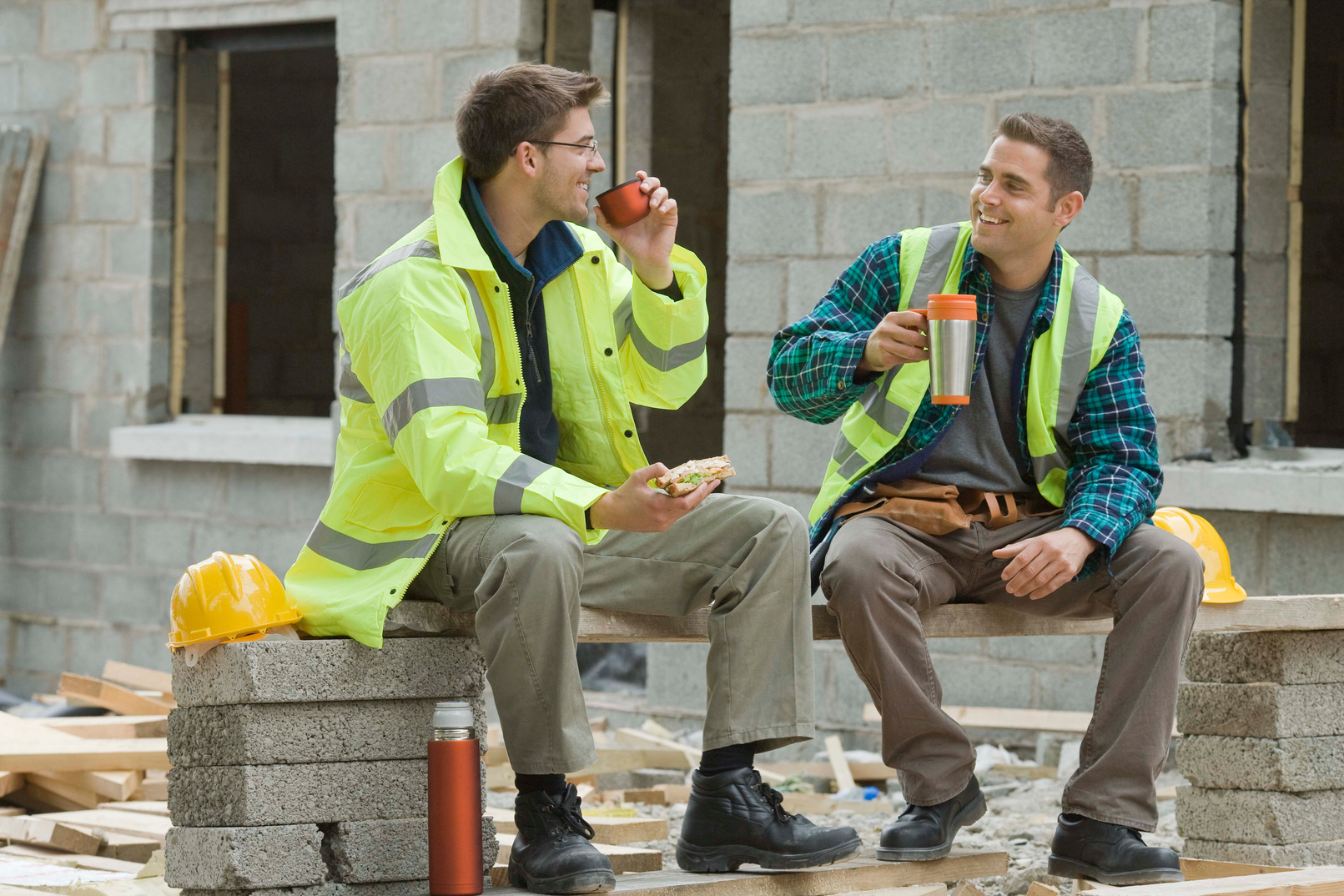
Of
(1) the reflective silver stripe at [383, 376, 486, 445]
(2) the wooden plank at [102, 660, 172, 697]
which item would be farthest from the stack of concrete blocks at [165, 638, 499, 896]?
(2) the wooden plank at [102, 660, 172, 697]

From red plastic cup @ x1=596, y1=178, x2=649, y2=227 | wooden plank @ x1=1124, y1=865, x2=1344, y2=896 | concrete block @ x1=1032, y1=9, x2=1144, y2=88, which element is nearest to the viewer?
wooden plank @ x1=1124, y1=865, x2=1344, y2=896

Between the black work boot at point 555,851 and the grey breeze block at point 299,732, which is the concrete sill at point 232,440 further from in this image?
the black work boot at point 555,851

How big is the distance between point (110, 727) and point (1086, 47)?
4183 millimetres

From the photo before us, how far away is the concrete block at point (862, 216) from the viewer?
6859 millimetres

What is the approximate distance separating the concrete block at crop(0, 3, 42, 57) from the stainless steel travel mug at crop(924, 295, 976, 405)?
691cm

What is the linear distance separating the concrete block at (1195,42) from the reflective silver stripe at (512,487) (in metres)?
3.61

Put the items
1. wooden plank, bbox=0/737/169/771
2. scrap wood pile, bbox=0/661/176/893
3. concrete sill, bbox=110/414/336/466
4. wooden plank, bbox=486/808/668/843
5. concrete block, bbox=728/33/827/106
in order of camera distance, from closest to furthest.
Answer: scrap wood pile, bbox=0/661/176/893, wooden plank, bbox=486/808/668/843, wooden plank, bbox=0/737/169/771, concrete block, bbox=728/33/827/106, concrete sill, bbox=110/414/336/466

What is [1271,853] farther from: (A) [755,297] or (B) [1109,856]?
(A) [755,297]

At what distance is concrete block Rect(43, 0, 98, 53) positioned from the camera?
9.16 meters

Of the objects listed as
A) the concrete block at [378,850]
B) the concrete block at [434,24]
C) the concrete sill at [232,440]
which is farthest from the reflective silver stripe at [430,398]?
the concrete sill at [232,440]

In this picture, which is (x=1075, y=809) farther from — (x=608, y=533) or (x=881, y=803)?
(x=881, y=803)

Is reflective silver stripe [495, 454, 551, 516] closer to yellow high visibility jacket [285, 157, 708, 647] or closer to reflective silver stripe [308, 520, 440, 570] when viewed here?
yellow high visibility jacket [285, 157, 708, 647]

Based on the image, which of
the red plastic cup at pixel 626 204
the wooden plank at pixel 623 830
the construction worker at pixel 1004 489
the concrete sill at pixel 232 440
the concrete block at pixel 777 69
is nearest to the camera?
the red plastic cup at pixel 626 204

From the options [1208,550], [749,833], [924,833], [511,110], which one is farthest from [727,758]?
[1208,550]
